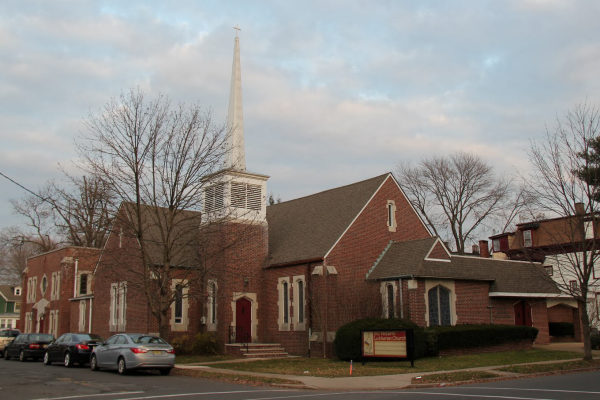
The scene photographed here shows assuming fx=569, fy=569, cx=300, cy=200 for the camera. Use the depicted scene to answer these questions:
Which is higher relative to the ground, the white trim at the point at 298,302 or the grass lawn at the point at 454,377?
the white trim at the point at 298,302

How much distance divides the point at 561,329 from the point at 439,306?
1478 centimetres

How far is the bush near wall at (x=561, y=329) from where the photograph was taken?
37.0 m

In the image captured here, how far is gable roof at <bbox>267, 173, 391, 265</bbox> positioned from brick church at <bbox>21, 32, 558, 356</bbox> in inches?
3.4

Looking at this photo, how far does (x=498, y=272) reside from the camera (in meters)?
30.1

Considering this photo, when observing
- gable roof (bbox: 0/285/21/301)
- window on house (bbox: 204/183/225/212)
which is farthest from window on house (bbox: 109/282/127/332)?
gable roof (bbox: 0/285/21/301)

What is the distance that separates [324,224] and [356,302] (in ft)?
18.6

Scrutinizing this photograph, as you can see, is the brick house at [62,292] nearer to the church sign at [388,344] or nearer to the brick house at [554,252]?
the church sign at [388,344]

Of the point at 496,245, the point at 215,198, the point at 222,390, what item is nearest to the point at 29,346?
the point at 215,198

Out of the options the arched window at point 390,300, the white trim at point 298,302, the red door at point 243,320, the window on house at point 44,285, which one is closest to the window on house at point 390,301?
the arched window at point 390,300

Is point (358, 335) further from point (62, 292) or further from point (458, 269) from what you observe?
point (62, 292)

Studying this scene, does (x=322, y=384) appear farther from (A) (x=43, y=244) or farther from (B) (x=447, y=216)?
(A) (x=43, y=244)

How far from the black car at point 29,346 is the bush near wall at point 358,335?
15.2 m

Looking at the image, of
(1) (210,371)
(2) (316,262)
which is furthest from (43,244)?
(1) (210,371)

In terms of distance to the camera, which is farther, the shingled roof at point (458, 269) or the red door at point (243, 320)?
the red door at point (243, 320)
